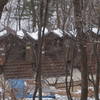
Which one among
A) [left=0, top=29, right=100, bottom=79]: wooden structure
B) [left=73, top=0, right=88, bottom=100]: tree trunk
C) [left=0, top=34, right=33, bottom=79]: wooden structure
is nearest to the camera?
[left=73, top=0, right=88, bottom=100]: tree trunk

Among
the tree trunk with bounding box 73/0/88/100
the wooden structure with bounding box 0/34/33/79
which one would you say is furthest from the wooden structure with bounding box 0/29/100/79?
the tree trunk with bounding box 73/0/88/100

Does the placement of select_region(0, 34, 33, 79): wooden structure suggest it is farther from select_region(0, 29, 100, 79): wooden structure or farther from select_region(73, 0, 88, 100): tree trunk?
select_region(73, 0, 88, 100): tree trunk

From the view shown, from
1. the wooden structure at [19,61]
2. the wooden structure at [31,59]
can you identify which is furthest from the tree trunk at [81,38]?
the wooden structure at [19,61]

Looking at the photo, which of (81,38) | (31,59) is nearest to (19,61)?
(31,59)

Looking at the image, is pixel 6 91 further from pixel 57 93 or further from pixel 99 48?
pixel 57 93

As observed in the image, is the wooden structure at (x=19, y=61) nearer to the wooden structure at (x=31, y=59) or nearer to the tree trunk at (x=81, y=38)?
the wooden structure at (x=31, y=59)

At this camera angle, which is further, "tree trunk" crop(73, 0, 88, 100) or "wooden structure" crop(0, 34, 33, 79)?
"wooden structure" crop(0, 34, 33, 79)

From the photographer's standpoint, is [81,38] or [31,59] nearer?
[81,38]

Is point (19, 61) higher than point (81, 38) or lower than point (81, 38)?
lower

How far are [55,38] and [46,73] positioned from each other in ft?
8.91

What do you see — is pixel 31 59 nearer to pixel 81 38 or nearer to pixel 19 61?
pixel 19 61

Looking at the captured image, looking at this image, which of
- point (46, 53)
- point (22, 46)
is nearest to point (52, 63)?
point (46, 53)

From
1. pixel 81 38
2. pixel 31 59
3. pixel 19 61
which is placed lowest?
pixel 19 61

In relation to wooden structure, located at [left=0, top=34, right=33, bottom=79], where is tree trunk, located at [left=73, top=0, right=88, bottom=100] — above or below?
above
